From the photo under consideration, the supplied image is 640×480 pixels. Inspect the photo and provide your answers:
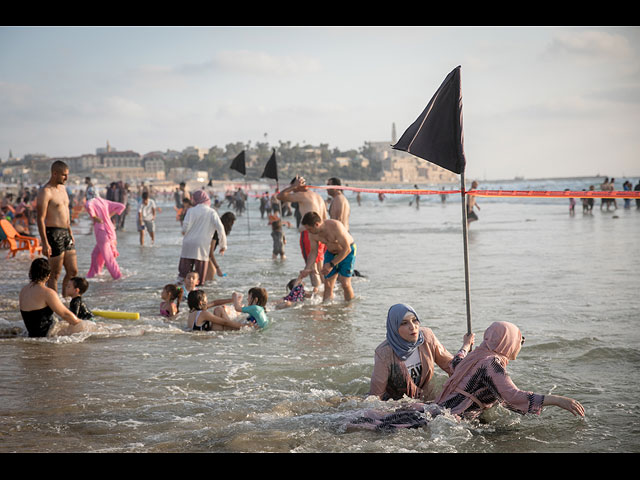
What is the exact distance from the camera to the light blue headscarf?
4531 mm

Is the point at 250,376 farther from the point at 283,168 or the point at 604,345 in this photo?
the point at 283,168

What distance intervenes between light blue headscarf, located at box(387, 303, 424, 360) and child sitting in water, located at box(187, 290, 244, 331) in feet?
11.9

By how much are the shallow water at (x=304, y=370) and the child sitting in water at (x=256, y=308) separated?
0.21m

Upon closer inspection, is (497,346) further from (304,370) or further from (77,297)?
(77,297)

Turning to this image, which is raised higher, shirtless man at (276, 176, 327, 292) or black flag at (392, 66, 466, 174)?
black flag at (392, 66, 466, 174)

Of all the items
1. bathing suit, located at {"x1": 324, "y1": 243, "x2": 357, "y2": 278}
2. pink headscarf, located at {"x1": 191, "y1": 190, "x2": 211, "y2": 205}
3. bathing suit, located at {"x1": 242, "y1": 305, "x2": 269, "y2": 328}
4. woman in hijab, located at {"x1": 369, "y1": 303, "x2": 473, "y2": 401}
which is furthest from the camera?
pink headscarf, located at {"x1": 191, "y1": 190, "x2": 211, "y2": 205}

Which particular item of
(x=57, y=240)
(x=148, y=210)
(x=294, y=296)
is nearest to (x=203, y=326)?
(x=294, y=296)

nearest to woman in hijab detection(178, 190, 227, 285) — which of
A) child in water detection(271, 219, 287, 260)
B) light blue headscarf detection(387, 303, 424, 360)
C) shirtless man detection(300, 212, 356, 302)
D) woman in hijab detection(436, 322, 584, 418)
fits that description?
shirtless man detection(300, 212, 356, 302)

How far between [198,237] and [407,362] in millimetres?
6172

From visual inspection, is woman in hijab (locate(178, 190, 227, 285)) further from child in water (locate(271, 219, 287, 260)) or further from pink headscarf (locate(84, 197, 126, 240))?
child in water (locate(271, 219, 287, 260))

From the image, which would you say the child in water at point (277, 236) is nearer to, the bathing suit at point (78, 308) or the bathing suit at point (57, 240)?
the bathing suit at point (57, 240)

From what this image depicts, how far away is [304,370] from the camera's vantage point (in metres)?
6.31

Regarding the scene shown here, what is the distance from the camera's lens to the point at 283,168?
582ft
